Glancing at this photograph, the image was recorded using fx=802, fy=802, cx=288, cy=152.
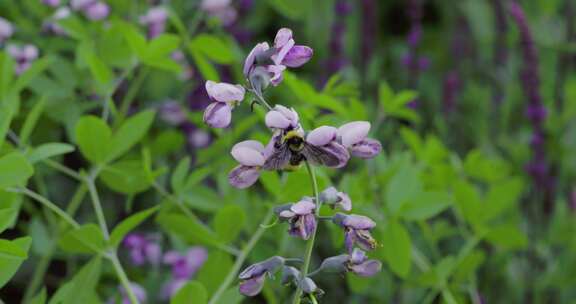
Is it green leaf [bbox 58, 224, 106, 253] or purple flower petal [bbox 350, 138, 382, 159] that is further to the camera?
green leaf [bbox 58, 224, 106, 253]

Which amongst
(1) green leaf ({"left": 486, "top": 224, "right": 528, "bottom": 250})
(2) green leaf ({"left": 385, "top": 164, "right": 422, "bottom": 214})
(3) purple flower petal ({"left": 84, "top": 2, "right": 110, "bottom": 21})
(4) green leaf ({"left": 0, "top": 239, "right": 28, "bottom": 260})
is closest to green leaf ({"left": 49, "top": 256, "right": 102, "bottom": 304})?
(4) green leaf ({"left": 0, "top": 239, "right": 28, "bottom": 260})

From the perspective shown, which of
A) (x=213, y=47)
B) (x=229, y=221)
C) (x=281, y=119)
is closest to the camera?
(x=281, y=119)

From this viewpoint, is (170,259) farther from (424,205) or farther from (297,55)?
(297,55)

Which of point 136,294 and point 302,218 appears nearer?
point 302,218

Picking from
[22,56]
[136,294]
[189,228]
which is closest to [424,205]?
[189,228]

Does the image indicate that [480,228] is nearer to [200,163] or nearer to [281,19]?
[200,163]

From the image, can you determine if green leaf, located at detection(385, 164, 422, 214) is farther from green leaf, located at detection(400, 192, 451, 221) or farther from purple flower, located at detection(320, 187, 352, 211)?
purple flower, located at detection(320, 187, 352, 211)
